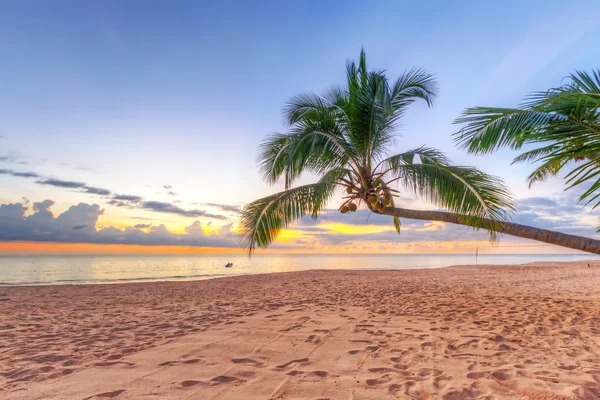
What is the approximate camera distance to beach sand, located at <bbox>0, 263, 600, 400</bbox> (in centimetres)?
319

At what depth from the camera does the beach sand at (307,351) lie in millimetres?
3189

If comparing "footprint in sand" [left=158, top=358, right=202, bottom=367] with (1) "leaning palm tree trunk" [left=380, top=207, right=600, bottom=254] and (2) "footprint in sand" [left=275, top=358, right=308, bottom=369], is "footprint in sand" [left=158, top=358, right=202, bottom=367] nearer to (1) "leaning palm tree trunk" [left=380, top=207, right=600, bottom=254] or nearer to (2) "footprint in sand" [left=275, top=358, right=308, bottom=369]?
(2) "footprint in sand" [left=275, top=358, right=308, bottom=369]

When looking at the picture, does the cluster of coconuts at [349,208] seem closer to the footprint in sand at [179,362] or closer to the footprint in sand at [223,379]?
the footprint in sand at [179,362]

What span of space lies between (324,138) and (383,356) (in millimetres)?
5542

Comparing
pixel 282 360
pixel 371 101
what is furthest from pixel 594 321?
pixel 371 101

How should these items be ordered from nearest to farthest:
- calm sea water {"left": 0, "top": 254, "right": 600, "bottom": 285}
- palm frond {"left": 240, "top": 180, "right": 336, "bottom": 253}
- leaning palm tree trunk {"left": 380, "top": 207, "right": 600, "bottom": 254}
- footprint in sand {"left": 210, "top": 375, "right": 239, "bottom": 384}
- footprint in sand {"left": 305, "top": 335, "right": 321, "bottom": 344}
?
footprint in sand {"left": 210, "top": 375, "right": 239, "bottom": 384}
footprint in sand {"left": 305, "top": 335, "right": 321, "bottom": 344}
leaning palm tree trunk {"left": 380, "top": 207, "right": 600, "bottom": 254}
palm frond {"left": 240, "top": 180, "right": 336, "bottom": 253}
calm sea water {"left": 0, "top": 254, "right": 600, "bottom": 285}

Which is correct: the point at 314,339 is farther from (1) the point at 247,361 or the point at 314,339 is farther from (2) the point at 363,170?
(2) the point at 363,170

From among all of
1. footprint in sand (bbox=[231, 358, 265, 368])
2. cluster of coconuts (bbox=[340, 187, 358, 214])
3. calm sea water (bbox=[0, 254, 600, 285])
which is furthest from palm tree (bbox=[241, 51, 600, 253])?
calm sea water (bbox=[0, 254, 600, 285])

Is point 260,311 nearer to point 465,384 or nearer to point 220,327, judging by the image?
point 220,327

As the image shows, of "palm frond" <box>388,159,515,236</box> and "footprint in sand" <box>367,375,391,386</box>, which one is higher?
"palm frond" <box>388,159,515,236</box>

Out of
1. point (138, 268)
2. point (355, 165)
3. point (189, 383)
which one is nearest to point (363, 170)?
point (355, 165)

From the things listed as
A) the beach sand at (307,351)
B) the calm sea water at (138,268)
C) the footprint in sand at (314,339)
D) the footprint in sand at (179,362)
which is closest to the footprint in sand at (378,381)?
the beach sand at (307,351)

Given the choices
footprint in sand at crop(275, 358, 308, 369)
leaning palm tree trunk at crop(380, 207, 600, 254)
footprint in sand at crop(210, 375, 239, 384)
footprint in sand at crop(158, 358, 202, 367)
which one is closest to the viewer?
footprint in sand at crop(210, 375, 239, 384)

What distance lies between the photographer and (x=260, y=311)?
725 centimetres
